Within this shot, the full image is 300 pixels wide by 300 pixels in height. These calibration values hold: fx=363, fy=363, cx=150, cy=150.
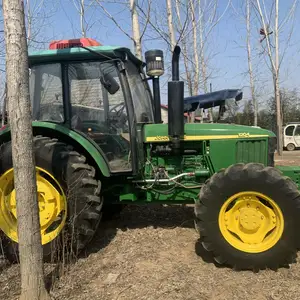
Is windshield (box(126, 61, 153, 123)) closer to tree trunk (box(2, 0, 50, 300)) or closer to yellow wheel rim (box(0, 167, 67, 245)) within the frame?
yellow wheel rim (box(0, 167, 67, 245))

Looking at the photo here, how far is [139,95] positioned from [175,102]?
94 cm

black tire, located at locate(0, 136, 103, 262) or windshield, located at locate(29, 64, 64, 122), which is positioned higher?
windshield, located at locate(29, 64, 64, 122)

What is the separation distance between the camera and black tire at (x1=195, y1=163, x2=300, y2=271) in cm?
362

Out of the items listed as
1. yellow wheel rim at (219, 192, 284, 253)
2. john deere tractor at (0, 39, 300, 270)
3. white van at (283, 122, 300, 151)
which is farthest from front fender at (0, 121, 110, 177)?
white van at (283, 122, 300, 151)

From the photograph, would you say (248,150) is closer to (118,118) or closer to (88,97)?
(118,118)

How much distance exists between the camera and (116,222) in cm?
518

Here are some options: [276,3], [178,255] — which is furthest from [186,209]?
[276,3]

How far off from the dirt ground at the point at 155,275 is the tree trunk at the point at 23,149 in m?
0.43

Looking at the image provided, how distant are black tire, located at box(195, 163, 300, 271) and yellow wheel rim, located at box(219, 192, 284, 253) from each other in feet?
0.18

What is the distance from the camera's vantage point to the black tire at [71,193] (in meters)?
3.92

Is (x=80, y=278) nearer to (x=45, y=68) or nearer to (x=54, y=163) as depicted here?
(x=54, y=163)

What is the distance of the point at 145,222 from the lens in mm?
5180

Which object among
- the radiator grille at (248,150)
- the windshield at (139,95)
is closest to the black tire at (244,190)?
the radiator grille at (248,150)


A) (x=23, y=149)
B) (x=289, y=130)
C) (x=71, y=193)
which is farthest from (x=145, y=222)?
(x=289, y=130)
